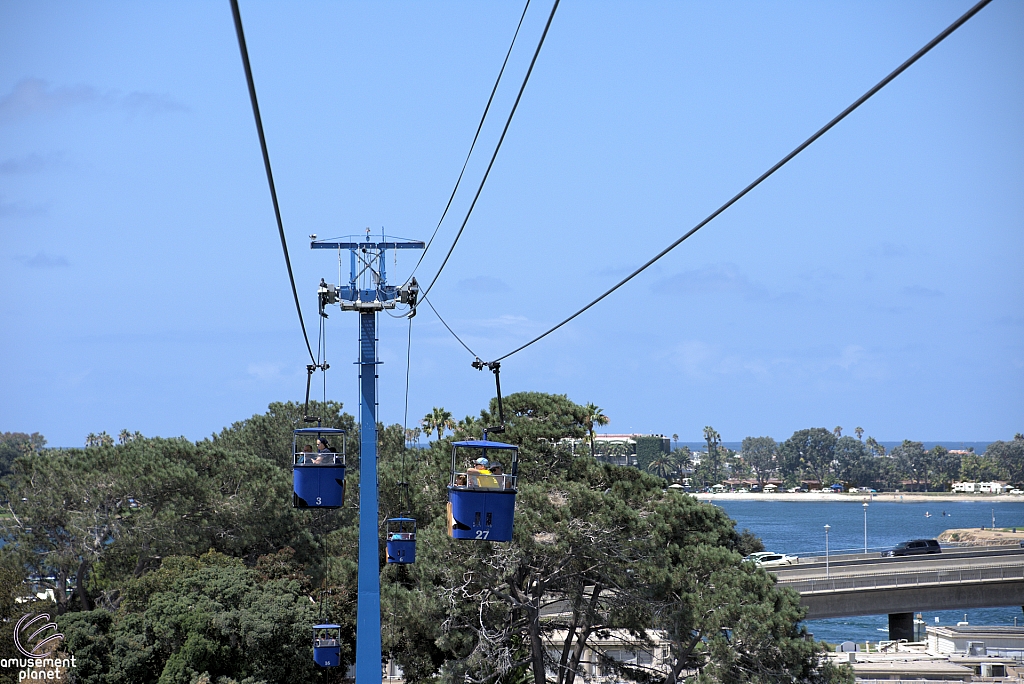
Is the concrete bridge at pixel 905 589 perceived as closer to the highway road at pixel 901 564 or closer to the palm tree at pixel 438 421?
the highway road at pixel 901 564

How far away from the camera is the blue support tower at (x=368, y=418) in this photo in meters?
25.1

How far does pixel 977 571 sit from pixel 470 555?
33.5 meters

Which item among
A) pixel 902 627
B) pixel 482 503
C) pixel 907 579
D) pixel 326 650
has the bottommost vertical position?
pixel 902 627

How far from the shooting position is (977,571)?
51031 millimetres

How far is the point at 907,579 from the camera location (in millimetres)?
50094

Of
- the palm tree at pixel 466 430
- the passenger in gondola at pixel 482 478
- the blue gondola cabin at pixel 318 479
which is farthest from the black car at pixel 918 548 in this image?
the passenger in gondola at pixel 482 478

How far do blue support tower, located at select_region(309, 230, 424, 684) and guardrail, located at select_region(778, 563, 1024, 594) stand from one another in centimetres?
2832

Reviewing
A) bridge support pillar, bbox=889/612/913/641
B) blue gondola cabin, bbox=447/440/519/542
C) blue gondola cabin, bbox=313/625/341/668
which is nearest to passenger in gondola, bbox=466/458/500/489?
blue gondola cabin, bbox=447/440/519/542

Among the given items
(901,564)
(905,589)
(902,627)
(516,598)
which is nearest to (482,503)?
(516,598)

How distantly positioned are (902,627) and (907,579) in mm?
10462

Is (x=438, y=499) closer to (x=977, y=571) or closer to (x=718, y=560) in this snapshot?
(x=718, y=560)

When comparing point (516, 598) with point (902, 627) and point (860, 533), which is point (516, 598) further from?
point (860, 533)

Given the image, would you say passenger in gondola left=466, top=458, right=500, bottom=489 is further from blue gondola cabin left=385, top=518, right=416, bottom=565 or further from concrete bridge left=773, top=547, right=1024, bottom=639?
concrete bridge left=773, top=547, right=1024, bottom=639

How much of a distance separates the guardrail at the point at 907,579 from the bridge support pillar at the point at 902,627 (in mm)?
8236
